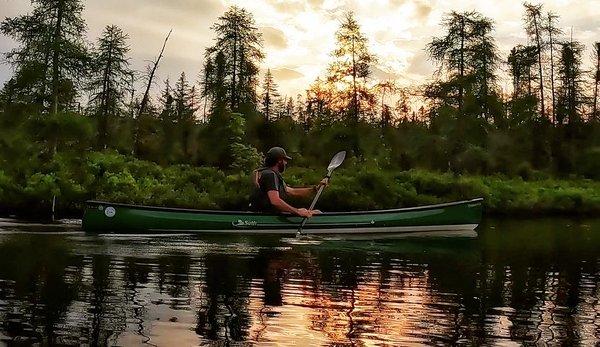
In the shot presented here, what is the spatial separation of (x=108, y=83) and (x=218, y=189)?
17.7 meters

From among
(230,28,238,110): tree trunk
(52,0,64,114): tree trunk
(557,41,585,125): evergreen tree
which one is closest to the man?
(52,0,64,114): tree trunk

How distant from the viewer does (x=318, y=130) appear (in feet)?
113

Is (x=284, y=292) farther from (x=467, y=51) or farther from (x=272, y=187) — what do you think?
(x=467, y=51)

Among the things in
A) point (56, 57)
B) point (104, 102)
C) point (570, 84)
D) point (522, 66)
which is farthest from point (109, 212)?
point (570, 84)

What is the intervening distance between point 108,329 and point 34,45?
2461cm

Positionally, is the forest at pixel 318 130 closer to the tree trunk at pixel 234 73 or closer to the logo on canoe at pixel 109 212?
the tree trunk at pixel 234 73

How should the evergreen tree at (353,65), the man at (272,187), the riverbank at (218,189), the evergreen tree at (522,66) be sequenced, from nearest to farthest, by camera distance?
the man at (272,187), the riverbank at (218,189), the evergreen tree at (353,65), the evergreen tree at (522,66)

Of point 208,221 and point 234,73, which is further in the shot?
point 234,73

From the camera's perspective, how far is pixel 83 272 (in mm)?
9297

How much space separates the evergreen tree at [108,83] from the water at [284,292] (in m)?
23.7

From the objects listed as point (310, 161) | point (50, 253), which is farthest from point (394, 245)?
point (310, 161)

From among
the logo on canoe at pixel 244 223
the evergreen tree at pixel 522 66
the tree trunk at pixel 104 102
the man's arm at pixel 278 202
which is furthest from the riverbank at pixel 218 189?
the evergreen tree at pixel 522 66

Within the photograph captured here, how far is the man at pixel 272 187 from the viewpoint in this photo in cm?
1398

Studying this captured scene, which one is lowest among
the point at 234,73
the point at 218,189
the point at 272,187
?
the point at 272,187
